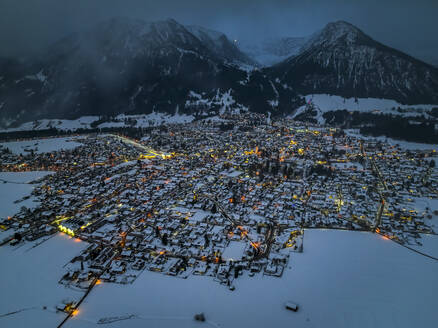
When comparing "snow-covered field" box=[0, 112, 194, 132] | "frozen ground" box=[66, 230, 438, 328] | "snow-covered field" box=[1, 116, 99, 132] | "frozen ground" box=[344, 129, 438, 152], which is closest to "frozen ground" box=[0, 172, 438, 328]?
"frozen ground" box=[66, 230, 438, 328]

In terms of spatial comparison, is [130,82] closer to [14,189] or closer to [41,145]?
[41,145]

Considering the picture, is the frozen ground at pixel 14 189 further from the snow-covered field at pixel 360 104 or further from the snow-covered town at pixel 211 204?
the snow-covered field at pixel 360 104

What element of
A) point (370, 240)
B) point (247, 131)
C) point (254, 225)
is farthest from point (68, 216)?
point (247, 131)

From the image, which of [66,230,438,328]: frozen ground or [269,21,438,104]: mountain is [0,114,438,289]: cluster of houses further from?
[269,21,438,104]: mountain

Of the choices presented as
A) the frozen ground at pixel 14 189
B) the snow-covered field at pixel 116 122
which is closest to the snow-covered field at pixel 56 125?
the snow-covered field at pixel 116 122

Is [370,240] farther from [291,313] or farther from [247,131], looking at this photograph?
[247,131]
